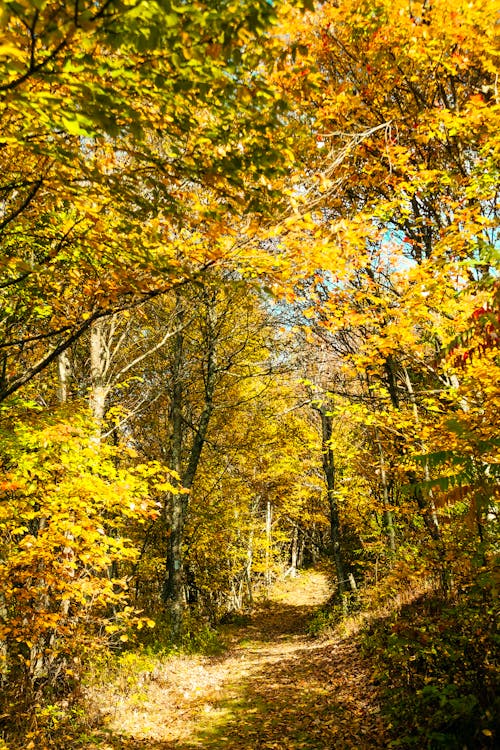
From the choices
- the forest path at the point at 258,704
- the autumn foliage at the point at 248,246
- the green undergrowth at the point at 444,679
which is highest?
the autumn foliage at the point at 248,246

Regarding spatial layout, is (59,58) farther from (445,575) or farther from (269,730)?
(445,575)

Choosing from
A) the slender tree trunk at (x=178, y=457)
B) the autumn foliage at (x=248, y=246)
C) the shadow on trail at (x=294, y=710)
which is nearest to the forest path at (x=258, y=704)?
the shadow on trail at (x=294, y=710)

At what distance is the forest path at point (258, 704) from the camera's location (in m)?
6.05

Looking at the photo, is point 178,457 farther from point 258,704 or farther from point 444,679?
point 444,679

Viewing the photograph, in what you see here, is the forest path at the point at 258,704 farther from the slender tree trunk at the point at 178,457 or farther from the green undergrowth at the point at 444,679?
the slender tree trunk at the point at 178,457

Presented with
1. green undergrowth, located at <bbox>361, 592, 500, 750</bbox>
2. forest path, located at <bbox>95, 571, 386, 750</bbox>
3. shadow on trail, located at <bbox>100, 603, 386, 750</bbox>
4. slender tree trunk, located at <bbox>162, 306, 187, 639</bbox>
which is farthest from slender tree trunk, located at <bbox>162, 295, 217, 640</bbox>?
green undergrowth, located at <bbox>361, 592, 500, 750</bbox>

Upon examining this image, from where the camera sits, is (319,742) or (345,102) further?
(345,102)

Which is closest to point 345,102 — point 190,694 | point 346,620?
point 190,694

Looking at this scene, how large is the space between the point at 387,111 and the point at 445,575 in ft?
24.5

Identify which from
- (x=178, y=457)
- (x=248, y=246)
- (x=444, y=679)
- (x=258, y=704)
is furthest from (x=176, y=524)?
(x=248, y=246)

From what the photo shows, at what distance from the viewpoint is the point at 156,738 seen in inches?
257

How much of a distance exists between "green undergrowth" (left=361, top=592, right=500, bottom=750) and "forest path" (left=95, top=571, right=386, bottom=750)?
393 millimetres

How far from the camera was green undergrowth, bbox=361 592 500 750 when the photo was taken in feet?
15.0

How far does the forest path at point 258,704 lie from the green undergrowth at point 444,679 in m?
0.39
